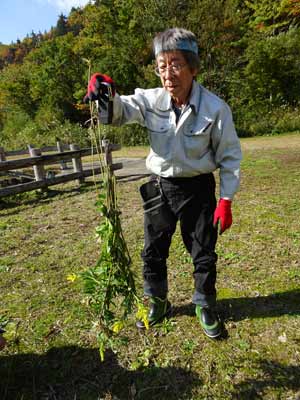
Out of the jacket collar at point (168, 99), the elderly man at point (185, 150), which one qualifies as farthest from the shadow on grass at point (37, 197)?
the jacket collar at point (168, 99)

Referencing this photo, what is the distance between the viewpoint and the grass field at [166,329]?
2.28m

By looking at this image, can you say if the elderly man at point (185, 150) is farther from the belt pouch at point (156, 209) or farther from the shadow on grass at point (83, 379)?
the shadow on grass at point (83, 379)

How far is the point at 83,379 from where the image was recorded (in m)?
2.37

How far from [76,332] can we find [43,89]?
115 feet

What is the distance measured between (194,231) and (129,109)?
3.33 ft

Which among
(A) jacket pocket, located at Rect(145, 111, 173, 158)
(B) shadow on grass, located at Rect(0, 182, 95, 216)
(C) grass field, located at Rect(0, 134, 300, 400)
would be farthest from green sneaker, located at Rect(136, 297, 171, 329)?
(B) shadow on grass, located at Rect(0, 182, 95, 216)

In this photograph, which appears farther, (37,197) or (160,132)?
(37,197)

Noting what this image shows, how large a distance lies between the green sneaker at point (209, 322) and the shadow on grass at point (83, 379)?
15.6 inches

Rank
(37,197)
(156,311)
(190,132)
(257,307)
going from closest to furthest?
(190,132) → (156,311) → (257,307) → (37,197)

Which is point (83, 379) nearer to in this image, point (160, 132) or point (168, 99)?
point (160, 132)

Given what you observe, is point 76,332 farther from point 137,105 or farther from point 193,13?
point 193,13

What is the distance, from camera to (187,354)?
2.52m

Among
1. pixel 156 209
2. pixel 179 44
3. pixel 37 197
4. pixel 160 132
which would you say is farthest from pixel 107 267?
pixel 37 197

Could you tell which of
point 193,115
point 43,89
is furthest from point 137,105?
point 43,89
